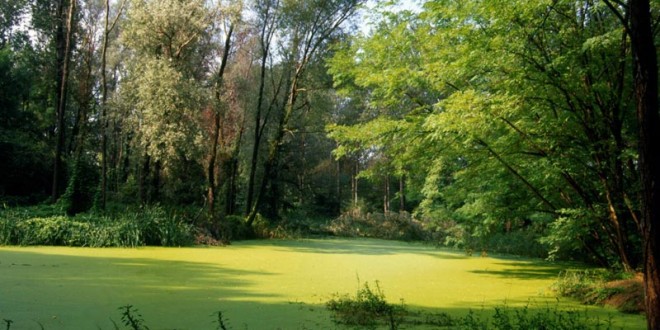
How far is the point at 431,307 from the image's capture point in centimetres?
543

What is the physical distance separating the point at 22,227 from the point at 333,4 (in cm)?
1213

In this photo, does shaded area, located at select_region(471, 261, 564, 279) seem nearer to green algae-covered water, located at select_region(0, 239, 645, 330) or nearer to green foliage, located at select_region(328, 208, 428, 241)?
green algae-covered water, located at select_region(0, 239, 645, 330)

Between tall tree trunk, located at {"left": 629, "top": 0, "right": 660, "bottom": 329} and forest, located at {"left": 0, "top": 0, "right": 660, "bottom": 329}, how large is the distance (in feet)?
0.04

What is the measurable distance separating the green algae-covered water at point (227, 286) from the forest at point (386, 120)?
1309 millimetres

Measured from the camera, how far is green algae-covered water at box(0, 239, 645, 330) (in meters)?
4.57

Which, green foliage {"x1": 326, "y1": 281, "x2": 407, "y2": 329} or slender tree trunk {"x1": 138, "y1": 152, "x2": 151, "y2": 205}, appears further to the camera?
slender tree trunk {"x1": 138, "y1": 152, "x2": 151, "y2": 205}

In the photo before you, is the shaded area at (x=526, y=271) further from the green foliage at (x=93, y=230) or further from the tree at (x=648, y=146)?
the green foliage at (x=93, y=230)

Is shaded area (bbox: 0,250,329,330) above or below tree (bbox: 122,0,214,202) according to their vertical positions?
below

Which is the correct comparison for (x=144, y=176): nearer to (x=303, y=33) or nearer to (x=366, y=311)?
(x=303, y=33)

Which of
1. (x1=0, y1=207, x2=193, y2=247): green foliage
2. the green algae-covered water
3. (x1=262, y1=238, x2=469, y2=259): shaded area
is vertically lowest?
(x1=262, y1=238, x2=469, y2=259): shaded area

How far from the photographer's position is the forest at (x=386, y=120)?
6.54m

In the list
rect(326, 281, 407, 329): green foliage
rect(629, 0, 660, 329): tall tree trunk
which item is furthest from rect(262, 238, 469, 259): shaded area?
rect(629, 0, 660, 329): tall tree trunk

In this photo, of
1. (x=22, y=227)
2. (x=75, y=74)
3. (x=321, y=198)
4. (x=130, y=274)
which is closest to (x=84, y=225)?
(x=22, y=227)

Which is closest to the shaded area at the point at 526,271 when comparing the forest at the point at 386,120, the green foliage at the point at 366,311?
the forest at the point at 386,120
